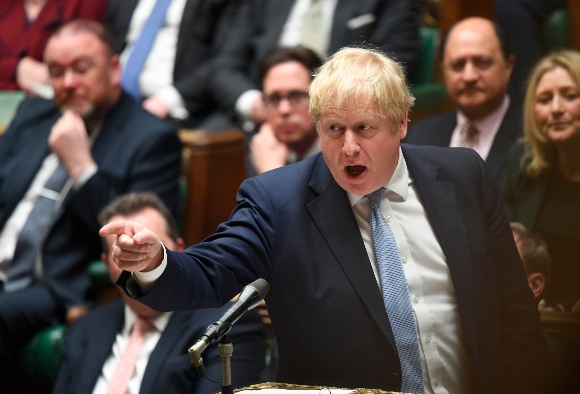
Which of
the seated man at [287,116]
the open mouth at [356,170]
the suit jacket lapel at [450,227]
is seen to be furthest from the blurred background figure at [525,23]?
the open mouth at [356,170]

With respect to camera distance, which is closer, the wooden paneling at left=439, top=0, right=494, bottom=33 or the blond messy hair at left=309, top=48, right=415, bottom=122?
the blond messy hair at left=309, top=48, right=415, bottom=122

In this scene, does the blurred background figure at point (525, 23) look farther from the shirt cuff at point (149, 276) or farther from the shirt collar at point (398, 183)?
the shirt cuff at point (149, 276)

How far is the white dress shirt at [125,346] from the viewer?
1.67m

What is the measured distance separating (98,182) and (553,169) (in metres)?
0.96

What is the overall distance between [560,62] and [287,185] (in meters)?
0.74

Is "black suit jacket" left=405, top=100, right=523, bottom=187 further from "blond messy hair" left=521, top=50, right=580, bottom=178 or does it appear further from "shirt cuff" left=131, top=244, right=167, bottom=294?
"shirt cuff" left=131, top=244, right=167, bottom=294

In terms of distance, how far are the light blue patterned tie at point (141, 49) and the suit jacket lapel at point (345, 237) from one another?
1437 millimetres

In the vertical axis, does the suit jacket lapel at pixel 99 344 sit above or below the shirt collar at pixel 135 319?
below

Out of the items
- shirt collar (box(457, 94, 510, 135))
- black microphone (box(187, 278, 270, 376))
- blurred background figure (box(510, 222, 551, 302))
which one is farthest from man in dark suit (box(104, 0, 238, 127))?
black microphone (box(187, 278, 270, 376))

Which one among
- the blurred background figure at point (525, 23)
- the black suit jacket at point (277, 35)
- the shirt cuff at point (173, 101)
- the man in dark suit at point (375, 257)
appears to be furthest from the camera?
the shirt cuff at point (173, 101)

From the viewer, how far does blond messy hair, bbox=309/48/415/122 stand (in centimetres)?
116

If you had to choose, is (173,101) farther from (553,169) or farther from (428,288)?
(428,288)

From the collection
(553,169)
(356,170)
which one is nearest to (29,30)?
(553,169)

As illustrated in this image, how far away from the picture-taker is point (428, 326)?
1.23m
